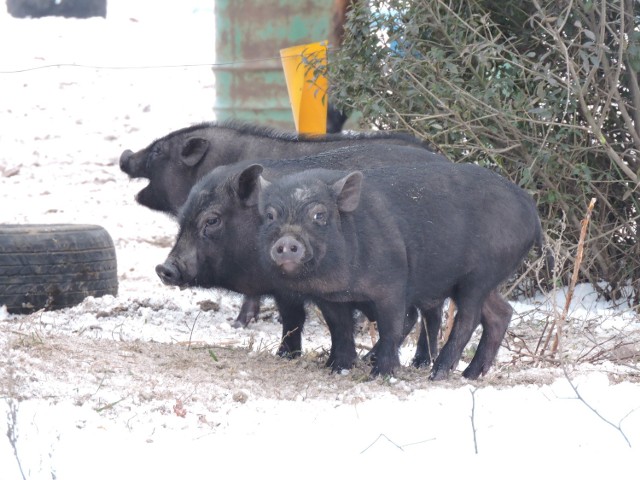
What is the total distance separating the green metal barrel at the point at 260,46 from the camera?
11398 millimetres

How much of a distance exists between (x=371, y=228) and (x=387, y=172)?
479 mm

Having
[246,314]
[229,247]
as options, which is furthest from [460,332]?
[246,314]

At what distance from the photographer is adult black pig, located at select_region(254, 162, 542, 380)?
484 cm

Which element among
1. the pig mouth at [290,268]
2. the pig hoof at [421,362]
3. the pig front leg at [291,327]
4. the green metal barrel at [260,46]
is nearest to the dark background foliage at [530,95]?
the pig hoof at [421,362]

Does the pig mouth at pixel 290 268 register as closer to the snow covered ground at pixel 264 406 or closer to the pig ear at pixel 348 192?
the pig ear at pixel 348 192

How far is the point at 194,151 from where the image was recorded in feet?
24.1

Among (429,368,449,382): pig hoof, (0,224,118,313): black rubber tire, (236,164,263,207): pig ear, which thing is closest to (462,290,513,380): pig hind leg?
(429,368,449,382): pig hoof

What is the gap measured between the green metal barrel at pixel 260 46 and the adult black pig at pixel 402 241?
20.4ft

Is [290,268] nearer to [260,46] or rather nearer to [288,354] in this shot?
[288,354]

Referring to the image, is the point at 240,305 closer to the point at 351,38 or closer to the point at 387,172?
the point at 351,38

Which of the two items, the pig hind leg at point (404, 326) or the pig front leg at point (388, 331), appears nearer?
the pig front leg at point (388, 331)

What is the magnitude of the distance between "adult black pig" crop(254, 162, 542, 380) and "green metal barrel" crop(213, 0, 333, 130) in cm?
621

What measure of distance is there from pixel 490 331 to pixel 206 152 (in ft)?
8.34

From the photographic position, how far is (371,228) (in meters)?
5.00
